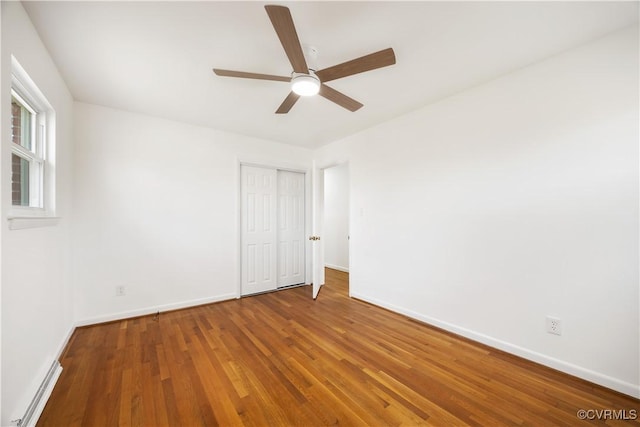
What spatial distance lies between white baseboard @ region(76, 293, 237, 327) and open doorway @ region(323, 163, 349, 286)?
8.20 feet

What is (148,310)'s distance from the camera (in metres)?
2.99

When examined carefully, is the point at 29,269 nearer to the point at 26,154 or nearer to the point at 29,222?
the point at 29,222

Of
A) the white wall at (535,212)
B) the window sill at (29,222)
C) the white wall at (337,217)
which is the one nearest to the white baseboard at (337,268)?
the white wall at (337,217)

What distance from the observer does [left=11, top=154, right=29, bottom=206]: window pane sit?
5.44ft

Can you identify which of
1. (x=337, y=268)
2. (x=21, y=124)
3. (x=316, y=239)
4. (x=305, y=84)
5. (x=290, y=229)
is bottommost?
(x=337, y=268)

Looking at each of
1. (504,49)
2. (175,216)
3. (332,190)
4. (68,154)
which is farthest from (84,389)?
(332,190)

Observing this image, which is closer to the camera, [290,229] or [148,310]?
[148,310]

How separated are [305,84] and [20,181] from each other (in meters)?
2.17

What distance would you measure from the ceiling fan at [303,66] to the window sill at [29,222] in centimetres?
143

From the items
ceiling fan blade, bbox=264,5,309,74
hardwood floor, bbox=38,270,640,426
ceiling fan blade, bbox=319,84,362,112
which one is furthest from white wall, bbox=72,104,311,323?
ceiling fan blade, bbox=264,5,309,74

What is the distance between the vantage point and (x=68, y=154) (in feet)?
8.07

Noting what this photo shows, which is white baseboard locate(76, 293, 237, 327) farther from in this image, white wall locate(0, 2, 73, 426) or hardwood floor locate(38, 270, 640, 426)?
white wall locate(0, 2, 73, 426)

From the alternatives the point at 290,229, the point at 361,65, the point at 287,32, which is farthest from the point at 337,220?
the point at 287,32

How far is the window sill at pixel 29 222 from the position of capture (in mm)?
1325
